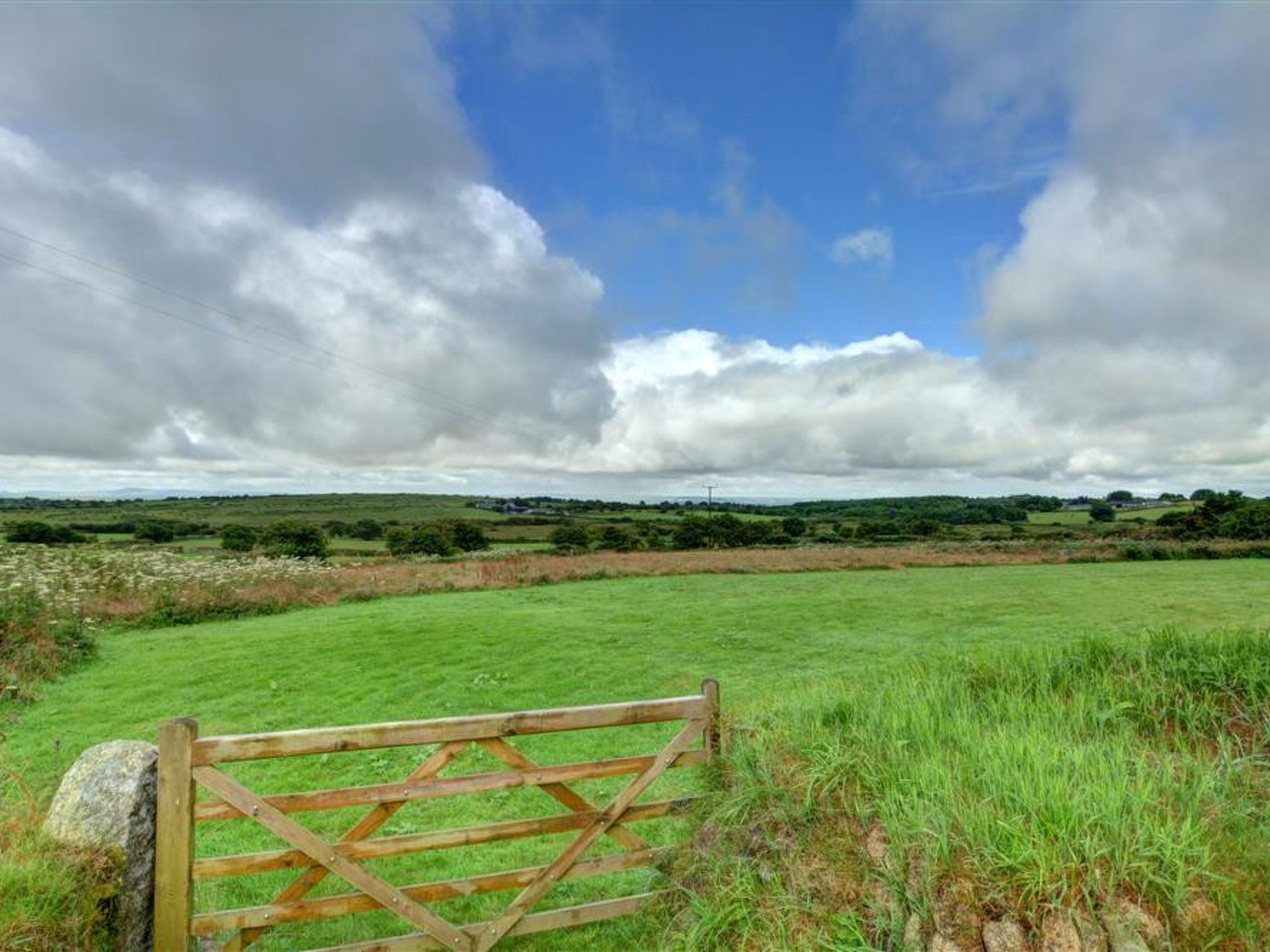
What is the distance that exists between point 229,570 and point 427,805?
25118mm

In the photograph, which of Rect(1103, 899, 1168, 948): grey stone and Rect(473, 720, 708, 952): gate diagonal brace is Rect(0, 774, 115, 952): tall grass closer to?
Rect(473, 720, 708, 952): gate diagonal brace

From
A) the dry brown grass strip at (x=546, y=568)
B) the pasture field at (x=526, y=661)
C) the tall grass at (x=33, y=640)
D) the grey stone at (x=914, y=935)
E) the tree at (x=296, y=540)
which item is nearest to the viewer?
the grey stone at (x=914, y=935)

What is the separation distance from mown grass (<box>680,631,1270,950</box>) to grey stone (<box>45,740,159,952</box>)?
4.42 metres

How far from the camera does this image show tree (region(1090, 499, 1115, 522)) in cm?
8446

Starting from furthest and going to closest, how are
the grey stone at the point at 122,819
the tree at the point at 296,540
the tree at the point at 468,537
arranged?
1. the tree at the point at 468,537
2. the tree at the point at 296,540
3. the grey stone at the point at 122,819

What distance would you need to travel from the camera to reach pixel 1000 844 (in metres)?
4.25

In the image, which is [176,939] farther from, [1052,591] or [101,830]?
[1052,591]

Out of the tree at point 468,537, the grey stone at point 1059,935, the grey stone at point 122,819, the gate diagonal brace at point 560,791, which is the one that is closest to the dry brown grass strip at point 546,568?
the tree at point 468,537

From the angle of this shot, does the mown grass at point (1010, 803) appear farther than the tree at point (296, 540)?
No

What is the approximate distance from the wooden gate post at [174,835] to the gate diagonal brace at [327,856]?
18 centimetres

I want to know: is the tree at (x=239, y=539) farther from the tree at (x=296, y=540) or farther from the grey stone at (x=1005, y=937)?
the grey stone at (x=1005, y=937)

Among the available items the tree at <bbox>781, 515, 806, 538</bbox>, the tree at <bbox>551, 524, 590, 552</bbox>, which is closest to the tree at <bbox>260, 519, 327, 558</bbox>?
the tree at <bbox>551, 524, 590, 552</bbox>

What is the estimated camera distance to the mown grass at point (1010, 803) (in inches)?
158

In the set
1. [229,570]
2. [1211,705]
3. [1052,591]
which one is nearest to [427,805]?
[1211,705]
